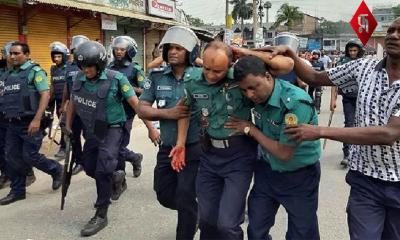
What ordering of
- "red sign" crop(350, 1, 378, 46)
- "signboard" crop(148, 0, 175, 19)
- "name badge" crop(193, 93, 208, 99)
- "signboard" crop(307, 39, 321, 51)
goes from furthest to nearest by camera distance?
"signboard" crop(307, 39, 321, 51) → "signboard" crop(148, 0, 175, 19) → "red sign" crop(350, 1, 378, 46) → "name badge" crop(193, 93, 208, 99)

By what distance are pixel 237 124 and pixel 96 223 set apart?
2063mm

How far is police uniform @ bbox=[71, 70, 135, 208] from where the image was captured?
14.8ft

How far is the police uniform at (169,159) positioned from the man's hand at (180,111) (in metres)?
0.08

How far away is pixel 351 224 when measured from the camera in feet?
9.21

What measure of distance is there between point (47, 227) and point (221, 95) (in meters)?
2.39

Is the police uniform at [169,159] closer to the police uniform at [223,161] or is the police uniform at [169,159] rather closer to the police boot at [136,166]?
the police uniform at [223,161]

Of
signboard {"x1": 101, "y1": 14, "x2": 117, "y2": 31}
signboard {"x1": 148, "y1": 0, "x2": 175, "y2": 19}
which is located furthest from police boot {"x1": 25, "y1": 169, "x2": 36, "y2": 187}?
signboard {"x1": 148, "y1": 0, "x2": 175, "y2": 19}

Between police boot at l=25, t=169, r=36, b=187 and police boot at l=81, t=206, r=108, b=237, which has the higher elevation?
police boot at l=25, t=169, r=36, b=187

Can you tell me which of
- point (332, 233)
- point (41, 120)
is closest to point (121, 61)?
point (41, 120)

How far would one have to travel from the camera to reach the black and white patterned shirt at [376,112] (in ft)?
8.46

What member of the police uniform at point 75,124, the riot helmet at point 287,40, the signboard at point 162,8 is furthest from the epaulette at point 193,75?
the signboard at point 162,8

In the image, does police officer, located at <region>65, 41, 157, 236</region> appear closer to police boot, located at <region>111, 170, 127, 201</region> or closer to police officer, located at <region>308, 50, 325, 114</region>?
police boot, located at <region>111, 170, 127, 201</region>

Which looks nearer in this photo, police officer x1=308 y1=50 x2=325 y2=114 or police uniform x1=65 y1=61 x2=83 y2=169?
police uniform x1=65 y1=61 x2=83 y2=169

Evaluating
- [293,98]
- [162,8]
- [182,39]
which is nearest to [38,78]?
[182,39]
